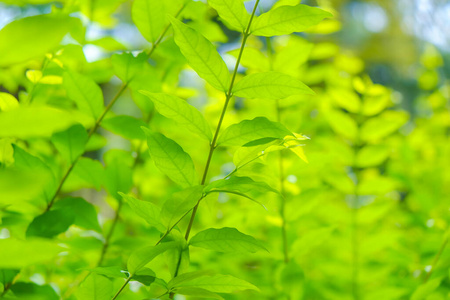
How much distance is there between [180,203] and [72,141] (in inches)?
6.7

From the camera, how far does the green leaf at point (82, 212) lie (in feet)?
1.55

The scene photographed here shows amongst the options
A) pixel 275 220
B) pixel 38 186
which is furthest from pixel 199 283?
pixel 275 220

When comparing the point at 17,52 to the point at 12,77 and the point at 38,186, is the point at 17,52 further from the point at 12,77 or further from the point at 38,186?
the point at 12,77

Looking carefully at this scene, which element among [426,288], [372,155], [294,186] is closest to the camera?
[426,288]

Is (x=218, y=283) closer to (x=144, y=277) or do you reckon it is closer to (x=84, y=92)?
(x=144, y=277)

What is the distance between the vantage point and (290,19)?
0.38 metres

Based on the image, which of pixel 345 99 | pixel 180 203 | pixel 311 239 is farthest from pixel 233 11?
pixel 345 99

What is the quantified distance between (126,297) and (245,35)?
0.96 feet

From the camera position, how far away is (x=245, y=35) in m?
0.40

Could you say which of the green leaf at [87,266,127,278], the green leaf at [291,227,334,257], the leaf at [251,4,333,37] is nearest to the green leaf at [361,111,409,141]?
the green leaf at [291,227,334,257]

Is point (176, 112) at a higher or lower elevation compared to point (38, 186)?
higher

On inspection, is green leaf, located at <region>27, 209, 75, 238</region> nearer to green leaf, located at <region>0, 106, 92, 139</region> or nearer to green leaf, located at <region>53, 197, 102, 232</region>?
green leaf, located at <region>53, 197, 102, 232</region>

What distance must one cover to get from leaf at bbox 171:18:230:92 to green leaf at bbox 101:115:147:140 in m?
0.14

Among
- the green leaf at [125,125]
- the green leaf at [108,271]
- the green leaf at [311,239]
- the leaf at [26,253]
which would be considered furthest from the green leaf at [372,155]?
the leaf at [26,253]
